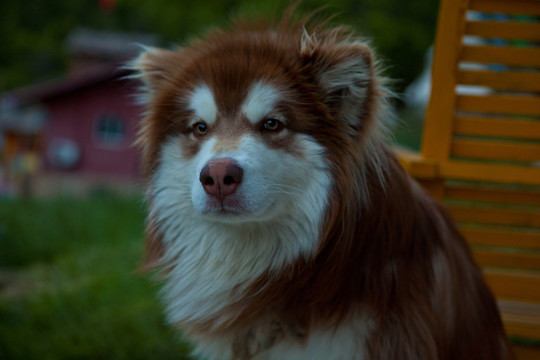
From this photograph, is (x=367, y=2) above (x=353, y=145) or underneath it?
above

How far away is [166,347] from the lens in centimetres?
454

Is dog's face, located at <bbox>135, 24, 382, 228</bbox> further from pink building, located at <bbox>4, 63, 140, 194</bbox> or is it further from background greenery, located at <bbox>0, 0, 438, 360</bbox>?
pink building, located at <bbox>4, 63, 140, 194</bbox>

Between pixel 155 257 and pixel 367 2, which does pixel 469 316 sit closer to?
pixel 155 257

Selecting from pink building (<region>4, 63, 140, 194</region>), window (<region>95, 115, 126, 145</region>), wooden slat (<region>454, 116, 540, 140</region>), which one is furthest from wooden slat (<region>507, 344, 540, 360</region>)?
window (<region>95, 115, 126, 145</region>)

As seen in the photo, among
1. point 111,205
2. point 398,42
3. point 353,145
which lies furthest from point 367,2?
point 353,145

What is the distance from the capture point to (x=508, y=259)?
3510 mm

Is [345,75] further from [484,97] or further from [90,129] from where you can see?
[90,129]

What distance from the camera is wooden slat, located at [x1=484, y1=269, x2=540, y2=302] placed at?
11.3 feet

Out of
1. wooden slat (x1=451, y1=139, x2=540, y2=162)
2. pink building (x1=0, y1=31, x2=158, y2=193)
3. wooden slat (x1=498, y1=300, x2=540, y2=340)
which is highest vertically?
wooden slat (x1=451, y1=139, x2=540, y2=162)

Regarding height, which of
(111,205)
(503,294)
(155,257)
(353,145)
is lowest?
(111,205)

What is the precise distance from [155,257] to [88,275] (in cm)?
377

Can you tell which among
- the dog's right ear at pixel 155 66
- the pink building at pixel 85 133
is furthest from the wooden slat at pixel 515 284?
the pink building at pixel 85 133

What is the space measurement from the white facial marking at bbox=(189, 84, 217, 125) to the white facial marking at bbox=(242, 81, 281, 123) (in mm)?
146

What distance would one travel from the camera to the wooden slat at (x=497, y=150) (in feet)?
10.7
